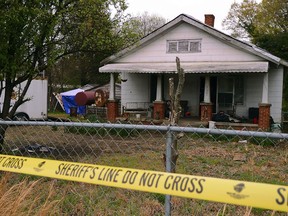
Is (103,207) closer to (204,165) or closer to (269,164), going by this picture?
(204,165)

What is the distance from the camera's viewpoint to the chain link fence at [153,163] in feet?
11.9

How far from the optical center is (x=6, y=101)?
9539 millimetres

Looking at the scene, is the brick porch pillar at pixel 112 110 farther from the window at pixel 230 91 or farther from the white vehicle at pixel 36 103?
the window at pixel 230 91

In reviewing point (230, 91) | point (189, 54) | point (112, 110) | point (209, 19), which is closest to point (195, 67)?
point (189, 54)

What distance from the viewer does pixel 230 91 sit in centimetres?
1883

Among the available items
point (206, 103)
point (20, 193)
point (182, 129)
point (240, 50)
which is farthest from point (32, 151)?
point (240, 50)

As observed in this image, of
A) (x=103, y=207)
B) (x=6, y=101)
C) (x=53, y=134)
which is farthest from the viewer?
(x=53, y=134)

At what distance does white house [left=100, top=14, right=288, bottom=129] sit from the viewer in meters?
17.2

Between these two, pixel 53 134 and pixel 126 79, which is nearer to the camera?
pixel 53 134

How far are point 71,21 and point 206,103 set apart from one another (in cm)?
849

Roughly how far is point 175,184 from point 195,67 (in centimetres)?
1508

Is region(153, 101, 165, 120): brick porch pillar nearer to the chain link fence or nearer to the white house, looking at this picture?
the white house

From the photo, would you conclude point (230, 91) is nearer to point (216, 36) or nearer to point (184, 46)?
point (216, 36)

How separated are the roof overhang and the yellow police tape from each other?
45.3ft
